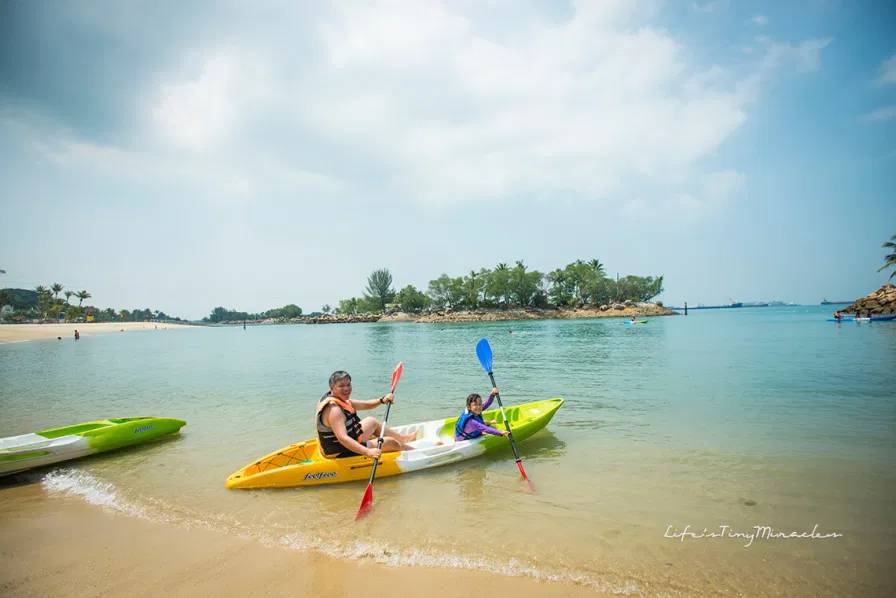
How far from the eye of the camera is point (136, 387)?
57.9 feet

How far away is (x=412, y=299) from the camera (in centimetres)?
11256

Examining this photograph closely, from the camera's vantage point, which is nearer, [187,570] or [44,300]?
[187,570]

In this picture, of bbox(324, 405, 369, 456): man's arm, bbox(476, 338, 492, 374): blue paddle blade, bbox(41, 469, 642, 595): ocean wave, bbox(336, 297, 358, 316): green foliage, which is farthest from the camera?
bbox(336, 297, 358, 316): green foliage

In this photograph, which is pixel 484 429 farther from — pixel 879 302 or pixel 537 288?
pixel 537 288

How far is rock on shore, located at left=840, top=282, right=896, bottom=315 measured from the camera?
4562 centimetres

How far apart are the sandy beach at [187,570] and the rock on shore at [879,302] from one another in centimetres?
6331

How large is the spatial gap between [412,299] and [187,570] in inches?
4277

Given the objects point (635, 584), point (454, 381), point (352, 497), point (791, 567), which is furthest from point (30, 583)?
point (454, 381)

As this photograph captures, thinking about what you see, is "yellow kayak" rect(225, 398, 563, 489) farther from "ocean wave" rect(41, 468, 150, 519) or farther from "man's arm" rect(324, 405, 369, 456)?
"ocean wave" rect(41, 468, 150, 519)

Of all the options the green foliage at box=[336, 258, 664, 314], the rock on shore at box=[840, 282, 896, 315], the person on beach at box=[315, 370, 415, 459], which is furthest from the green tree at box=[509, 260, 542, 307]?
the person on beach at box=[315, 370, 415, 459]

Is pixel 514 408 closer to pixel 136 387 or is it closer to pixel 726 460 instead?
pixel 726 460

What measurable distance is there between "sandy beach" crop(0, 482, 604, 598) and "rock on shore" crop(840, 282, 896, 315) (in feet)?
208

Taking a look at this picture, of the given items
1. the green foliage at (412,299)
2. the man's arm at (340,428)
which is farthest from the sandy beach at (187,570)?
the green foliage at (412,299)

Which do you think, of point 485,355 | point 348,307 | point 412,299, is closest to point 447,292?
point 412,299
